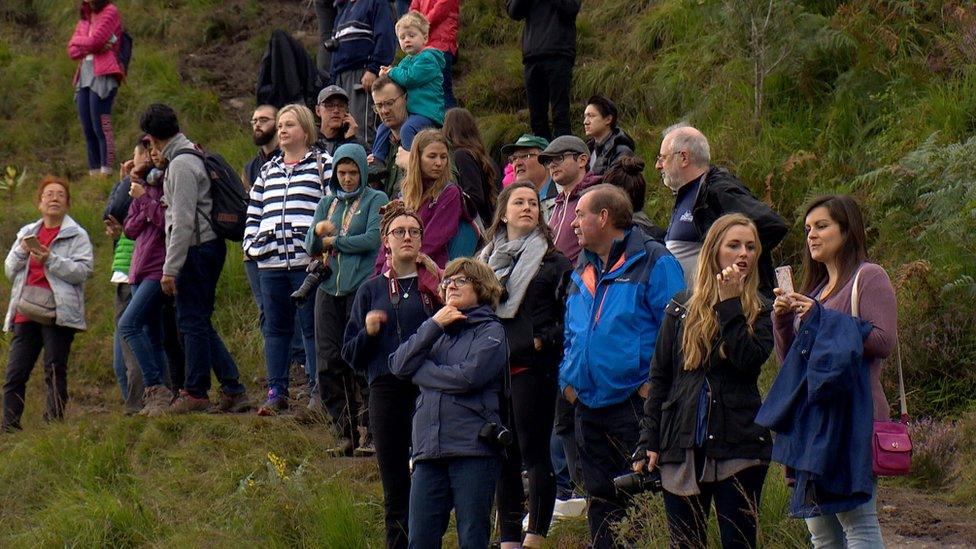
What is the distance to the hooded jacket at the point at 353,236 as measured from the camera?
9.28 m

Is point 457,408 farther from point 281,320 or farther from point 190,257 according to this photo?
point 190,257

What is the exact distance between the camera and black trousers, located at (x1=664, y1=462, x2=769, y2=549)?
20.8 ft

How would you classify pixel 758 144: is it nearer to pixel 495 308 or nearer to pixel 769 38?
pixel 769 38

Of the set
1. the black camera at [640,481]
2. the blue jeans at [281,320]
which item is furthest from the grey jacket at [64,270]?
the black camera at [640,481]

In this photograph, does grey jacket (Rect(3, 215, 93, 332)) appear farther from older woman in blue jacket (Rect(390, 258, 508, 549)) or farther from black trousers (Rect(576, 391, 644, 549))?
black trousers (Rect(576, 391, 644, 549))

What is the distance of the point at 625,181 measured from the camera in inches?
330

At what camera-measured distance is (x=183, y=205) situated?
10680 mm

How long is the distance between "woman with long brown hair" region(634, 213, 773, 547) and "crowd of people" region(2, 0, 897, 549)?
1 centimetres

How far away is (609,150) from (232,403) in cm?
368

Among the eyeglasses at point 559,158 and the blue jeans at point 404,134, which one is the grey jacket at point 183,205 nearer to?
the blue jeans at point 404,134

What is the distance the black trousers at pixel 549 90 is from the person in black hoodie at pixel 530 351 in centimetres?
431

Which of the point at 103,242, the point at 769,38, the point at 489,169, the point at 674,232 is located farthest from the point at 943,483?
the point at 103,242

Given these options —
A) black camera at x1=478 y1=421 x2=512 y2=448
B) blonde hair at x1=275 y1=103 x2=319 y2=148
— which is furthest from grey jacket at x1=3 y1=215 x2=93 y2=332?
black camera at x1=478 y1=421 x2=512 y2=448

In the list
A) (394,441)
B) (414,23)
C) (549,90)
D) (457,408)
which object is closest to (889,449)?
(457,408)
